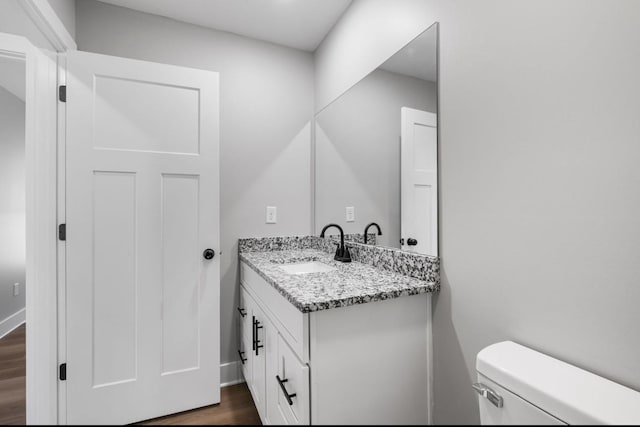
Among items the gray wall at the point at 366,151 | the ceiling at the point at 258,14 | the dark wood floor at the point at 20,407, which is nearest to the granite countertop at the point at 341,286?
the gray wall at the point at 366,151

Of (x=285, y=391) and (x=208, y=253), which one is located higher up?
(x=208, y=253)

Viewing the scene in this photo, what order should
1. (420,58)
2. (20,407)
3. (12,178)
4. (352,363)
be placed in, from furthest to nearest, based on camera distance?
(420,58) → (352,363) → (12,178) → (20,407)

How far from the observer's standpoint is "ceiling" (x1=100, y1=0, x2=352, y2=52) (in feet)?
5.78

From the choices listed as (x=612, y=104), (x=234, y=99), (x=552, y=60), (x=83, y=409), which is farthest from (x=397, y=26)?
(x=83, y=409)

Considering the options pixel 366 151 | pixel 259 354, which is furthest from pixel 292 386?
pixel 366 151

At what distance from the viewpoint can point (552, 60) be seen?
84cm

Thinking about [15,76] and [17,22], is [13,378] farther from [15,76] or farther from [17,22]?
[17,22]

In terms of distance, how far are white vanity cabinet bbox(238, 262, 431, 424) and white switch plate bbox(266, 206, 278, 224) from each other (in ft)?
3.04

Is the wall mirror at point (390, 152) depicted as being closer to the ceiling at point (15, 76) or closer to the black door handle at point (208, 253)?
the black door handle at point (208, 253)

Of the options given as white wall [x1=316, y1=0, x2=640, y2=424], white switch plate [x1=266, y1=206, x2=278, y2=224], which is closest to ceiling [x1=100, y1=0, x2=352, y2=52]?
white wall [x1=316, y1=0, x2=640, y2=424]

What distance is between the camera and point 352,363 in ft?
3.24

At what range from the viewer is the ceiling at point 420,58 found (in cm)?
121

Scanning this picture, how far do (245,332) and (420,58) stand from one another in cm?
171

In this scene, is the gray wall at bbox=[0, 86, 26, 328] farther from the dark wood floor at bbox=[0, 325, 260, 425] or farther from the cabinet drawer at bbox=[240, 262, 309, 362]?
the cabinet drawer at bbox=[240, 262, 309, 362]
